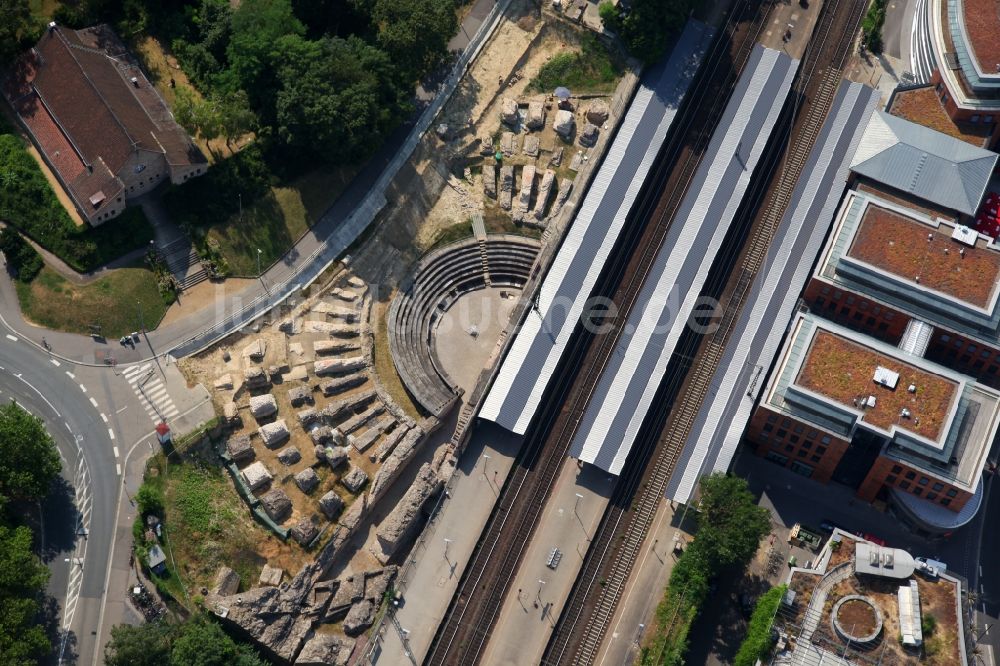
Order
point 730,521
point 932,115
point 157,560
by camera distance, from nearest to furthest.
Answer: point 157,560, point 730,521, point 932,115

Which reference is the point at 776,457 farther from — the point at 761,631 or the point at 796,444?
the point at 761,631

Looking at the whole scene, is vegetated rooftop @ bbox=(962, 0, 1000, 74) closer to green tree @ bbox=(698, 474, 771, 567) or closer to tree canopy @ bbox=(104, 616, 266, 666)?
green tree @ bbox=(698, 474, 771, 567)

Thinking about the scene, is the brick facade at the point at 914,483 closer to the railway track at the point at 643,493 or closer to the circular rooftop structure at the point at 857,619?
the circular rooftop structure at the point at 857,619

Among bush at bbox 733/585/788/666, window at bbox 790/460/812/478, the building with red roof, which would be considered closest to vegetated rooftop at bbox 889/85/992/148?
window at bbox 790/460/812/478

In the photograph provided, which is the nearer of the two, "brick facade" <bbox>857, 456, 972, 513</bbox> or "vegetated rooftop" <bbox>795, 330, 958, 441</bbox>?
"vegetated rooftop" <bbox>795, 330, 958, 441</bbox>

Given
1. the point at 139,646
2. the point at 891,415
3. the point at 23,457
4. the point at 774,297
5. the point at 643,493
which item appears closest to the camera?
the point at 139,646

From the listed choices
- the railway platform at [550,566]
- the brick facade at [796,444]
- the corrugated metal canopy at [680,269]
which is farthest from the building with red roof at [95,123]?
the brick facade at [796,444]

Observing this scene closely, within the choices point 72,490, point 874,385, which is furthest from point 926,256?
point 72,490
